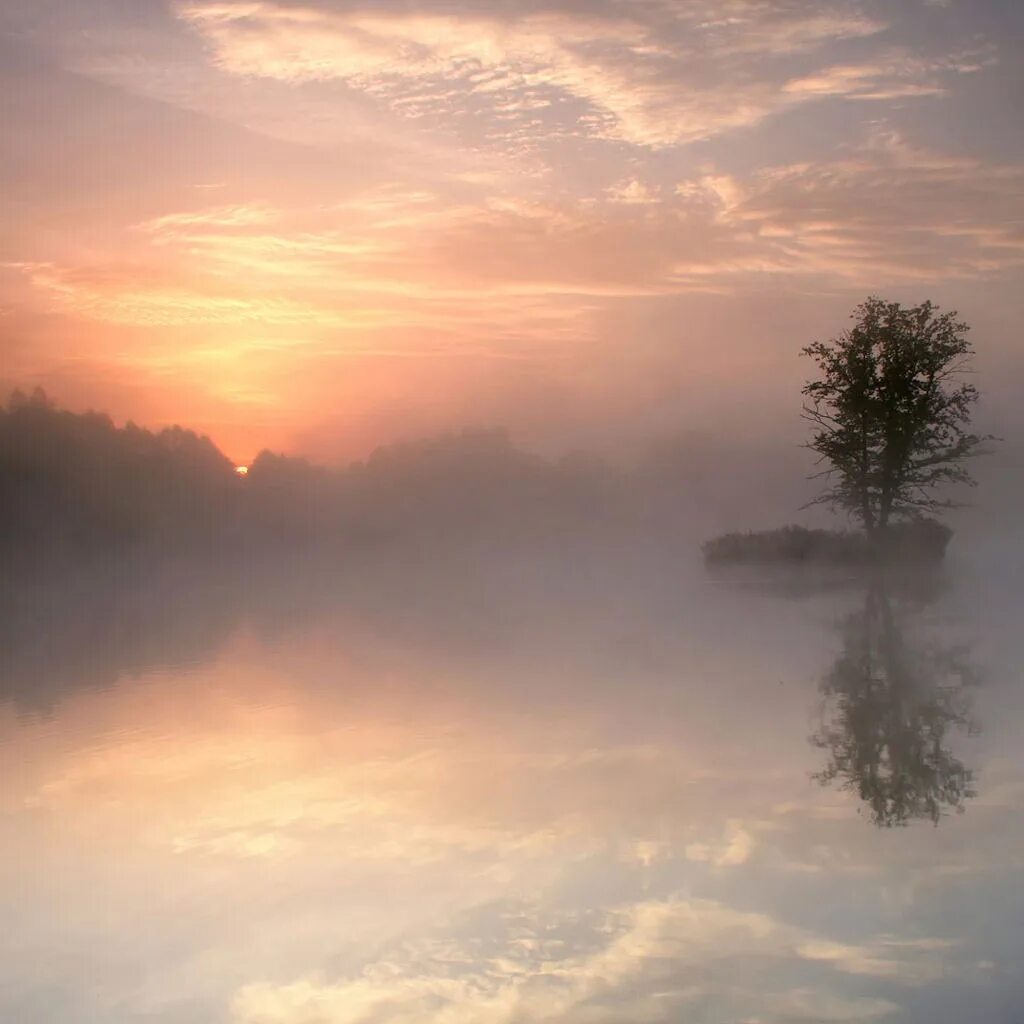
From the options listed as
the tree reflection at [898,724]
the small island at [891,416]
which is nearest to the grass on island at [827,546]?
the small island at [891,416]

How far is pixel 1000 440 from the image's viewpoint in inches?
1400

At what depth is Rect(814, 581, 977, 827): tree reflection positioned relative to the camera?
8.22 m

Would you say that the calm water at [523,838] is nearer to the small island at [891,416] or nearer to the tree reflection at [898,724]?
the tree reflection at [898,724]

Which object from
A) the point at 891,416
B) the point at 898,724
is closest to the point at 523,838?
the point at 898,724

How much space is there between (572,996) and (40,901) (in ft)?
11.4

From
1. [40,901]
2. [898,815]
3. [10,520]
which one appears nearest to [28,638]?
[40,901]

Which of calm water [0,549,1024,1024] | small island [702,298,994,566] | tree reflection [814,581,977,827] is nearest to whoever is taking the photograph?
calm water [0,549,1024,1024]

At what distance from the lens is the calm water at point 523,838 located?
17.5 ft

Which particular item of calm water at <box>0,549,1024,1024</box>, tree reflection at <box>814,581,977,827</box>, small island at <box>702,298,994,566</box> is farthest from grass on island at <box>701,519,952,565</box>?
calm water at <box>0,549,1024,1024</box>

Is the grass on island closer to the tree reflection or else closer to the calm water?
the tree reflection

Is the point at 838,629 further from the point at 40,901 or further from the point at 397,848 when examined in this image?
the point at 40,901

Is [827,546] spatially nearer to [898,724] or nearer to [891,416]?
[891,416]

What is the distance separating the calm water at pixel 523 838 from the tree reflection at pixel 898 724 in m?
0.05

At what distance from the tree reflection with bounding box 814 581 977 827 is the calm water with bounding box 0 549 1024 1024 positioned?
0.16ft
